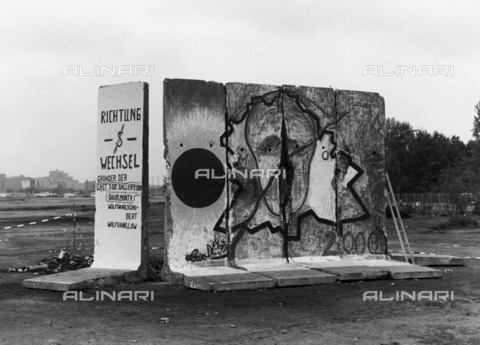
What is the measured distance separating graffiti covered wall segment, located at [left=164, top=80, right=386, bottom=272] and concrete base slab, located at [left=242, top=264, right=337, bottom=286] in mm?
509

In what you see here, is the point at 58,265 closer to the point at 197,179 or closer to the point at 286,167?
the point at 197,179

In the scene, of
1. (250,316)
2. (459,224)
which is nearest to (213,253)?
(250,316)

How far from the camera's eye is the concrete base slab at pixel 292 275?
382 inches

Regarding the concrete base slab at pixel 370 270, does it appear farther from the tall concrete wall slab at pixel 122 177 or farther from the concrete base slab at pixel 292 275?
the tall concrete wall slab at pixel 122 177

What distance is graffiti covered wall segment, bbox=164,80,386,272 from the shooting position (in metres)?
10.6

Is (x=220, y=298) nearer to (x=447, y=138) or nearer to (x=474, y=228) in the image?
(x=474, y=228)

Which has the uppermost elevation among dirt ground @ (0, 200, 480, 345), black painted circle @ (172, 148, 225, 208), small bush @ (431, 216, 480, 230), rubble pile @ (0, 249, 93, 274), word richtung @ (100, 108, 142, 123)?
word richtung @ (100, 108, 142, 123)

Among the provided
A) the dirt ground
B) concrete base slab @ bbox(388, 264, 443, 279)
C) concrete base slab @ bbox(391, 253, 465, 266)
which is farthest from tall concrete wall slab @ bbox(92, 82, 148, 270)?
concrete base slab @ bbox(391, 253, 465, 266)

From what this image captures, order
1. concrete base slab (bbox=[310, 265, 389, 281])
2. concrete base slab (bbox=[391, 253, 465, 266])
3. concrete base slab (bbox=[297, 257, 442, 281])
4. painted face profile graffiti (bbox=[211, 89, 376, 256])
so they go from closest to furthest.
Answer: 1. concrete base slab (bbox=[310, 265, 389, 281])
2. concrete base slab (bbox=[297, 257, 442, 281])
3. painted face profile graffiti (bbox=[211, 89, 376, 256])
4. concrete base slab (bbox=[391, 253, 465, 266])

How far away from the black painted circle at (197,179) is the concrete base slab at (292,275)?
58.2 inches

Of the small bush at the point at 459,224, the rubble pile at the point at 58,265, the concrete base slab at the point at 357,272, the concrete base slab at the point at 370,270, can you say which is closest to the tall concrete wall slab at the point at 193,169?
the concrete base slab at the point at 370,270

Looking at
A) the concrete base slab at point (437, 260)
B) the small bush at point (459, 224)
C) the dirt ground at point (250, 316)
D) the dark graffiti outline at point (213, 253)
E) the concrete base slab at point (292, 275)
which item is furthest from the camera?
the small bush at point (459, 224)

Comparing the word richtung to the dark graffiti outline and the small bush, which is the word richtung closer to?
the dark graffiti outline

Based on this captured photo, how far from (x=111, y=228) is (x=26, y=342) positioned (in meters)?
4.86
